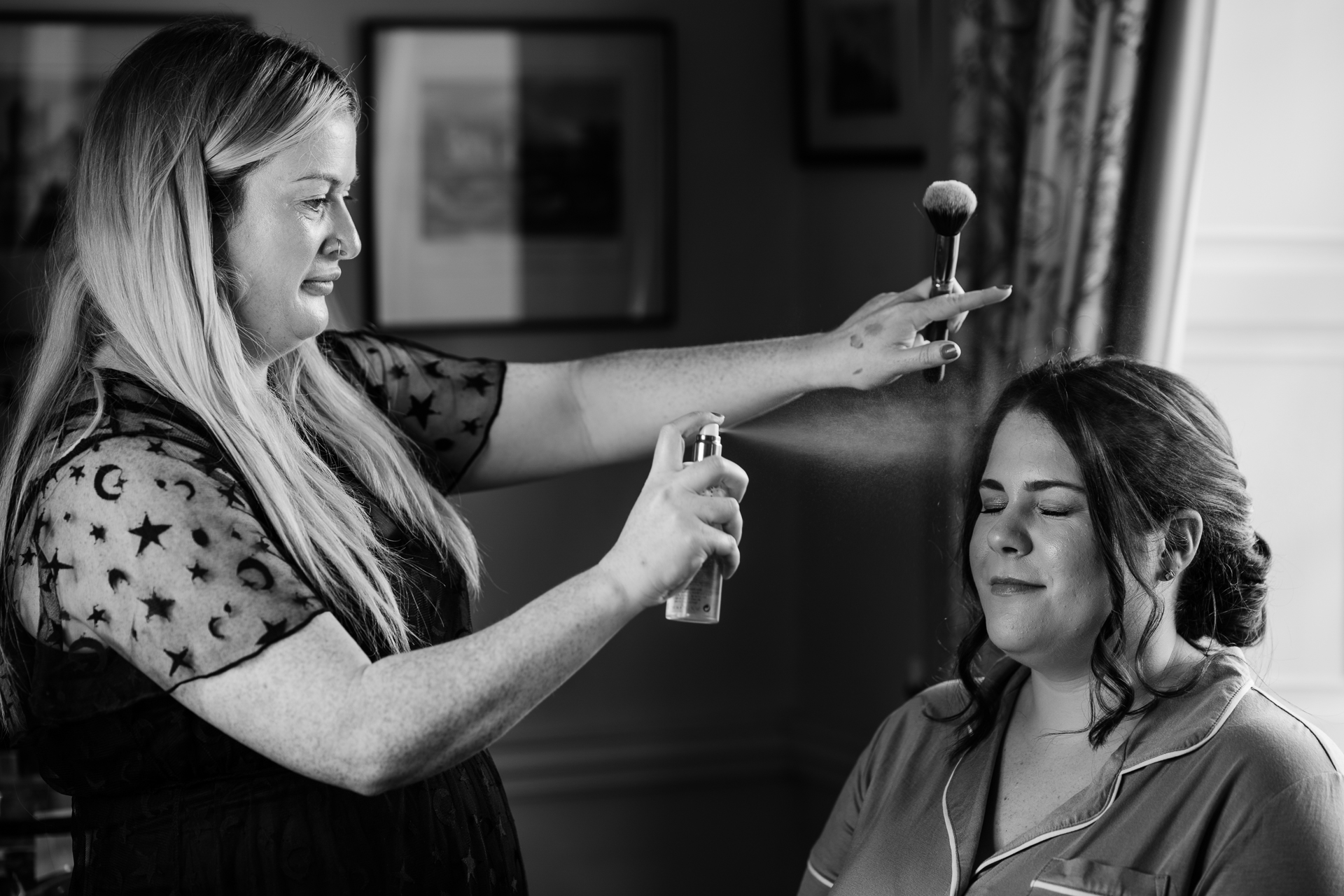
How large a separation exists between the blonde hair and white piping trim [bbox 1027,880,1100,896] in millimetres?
717

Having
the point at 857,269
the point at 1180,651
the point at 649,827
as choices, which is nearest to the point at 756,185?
the point at 857,269

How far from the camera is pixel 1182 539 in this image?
5.13ft

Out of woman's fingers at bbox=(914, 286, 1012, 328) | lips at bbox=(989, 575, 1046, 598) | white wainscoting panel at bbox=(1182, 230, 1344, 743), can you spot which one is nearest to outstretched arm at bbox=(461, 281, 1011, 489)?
woman's fingers at bbox=(914, 286, 1012, 328)

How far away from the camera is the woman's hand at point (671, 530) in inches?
50.9

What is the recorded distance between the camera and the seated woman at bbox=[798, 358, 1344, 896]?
142cm

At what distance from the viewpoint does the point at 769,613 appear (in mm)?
3443

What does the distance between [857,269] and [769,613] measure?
0.85 meters

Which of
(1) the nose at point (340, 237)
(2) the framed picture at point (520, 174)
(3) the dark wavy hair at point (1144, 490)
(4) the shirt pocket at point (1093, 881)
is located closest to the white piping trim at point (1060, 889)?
(4) the shirt pocket at point (1093, 881)

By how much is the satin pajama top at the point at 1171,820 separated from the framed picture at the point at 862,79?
1676 millimetres

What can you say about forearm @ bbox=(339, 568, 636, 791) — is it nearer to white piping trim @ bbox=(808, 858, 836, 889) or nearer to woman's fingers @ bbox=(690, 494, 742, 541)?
woman's fingers @ bbox=(690, 494, 742, 541)

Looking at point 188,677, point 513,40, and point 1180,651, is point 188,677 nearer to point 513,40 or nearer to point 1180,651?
point 1180,651

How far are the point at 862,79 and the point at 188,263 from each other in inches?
77.4

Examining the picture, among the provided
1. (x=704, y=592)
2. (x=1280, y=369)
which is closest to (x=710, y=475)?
(x=704, y=592)

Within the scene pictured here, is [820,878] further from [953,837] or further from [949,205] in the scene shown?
[949,205]
